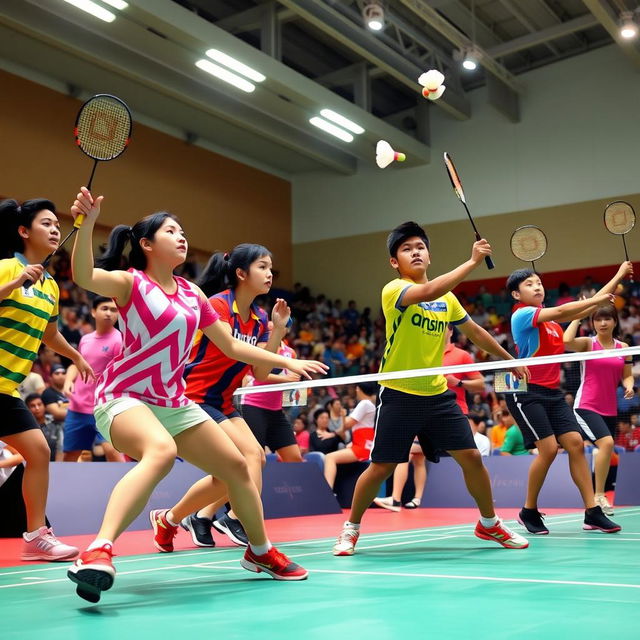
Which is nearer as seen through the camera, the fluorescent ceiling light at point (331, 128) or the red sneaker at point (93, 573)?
the red sneaker at point (93, 573)

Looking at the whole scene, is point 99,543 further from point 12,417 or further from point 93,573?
point 12,417

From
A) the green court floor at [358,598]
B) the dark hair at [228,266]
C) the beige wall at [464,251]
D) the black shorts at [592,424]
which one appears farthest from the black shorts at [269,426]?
the beige wall at [464,251]

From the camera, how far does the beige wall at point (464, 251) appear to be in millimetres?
19734

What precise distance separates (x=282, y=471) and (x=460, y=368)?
343 centimetres

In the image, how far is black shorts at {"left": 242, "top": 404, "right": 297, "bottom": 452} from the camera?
672 centimetres

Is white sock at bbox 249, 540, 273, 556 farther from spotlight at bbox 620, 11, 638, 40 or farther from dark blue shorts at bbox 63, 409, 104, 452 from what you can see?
spotlight at bbox 620, 11, 638, 40

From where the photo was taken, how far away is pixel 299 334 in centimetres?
2094

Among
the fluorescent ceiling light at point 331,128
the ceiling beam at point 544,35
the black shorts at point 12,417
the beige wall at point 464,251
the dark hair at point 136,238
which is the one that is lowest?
the black shorts at point 12,417

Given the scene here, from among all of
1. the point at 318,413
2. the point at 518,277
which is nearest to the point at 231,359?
the point at 518,277

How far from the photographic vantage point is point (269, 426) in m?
7.01

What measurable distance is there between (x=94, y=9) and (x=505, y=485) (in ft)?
32.3

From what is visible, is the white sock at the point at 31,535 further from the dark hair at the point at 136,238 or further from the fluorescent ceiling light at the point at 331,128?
the fluorescent ceiling light at the point at 331,128

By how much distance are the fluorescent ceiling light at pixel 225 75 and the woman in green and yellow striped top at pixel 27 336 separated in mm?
11658

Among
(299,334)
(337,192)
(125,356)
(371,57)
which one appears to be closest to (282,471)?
(125,356)
